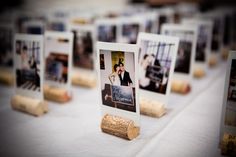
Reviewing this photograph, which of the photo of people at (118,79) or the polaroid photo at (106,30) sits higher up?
the polaroid photo at (106,30)

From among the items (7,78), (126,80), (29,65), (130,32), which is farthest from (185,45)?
(7,78)

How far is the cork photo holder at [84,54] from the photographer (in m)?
2.80

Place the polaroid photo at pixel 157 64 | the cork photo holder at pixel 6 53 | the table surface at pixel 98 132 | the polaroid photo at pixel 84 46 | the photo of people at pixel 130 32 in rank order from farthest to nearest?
the photo of people at pixel 130 32 → the cork photo holder at pixel 6 53 → the polaroid photo at pixel 84 46 → the polaroid photo at pixel 157 64 → the table surface at pixel 98 132

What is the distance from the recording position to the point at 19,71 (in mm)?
2271

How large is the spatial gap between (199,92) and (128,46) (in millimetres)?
1234

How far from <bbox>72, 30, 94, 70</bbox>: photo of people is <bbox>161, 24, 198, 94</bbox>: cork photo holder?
738 mm

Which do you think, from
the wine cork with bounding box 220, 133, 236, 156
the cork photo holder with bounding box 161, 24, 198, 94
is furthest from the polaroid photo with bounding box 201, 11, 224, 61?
the wine cork with bounding box 220, 133, 236, 156

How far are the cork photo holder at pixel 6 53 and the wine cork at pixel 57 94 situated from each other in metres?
0.62

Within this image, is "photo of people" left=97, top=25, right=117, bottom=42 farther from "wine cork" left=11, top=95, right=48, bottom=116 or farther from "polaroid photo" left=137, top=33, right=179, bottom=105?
"wine cork" left=11, top=95, right=48, bottom=116

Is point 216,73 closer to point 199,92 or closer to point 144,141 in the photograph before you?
point 199,92

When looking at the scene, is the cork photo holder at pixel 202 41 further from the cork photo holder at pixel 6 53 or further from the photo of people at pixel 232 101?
the cork photo holder at pixel 6 53

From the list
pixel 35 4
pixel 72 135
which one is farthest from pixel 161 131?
pixel 35 4

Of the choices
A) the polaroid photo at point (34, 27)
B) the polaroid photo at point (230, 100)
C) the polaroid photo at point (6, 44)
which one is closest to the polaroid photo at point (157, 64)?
the polaroid photo at point (230, 100)

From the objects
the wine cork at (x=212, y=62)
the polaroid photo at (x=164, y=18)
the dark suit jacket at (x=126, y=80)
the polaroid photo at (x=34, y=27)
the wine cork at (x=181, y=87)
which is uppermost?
the polaroid photo at (x=164, y=18)
